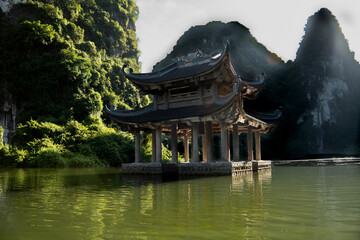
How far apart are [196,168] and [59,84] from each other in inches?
1296

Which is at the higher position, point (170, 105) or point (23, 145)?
point (170, 105)

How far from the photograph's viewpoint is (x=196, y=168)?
15266 mm

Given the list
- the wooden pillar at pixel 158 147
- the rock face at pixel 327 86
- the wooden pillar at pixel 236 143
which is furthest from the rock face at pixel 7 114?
the rock face at pixel 327 86

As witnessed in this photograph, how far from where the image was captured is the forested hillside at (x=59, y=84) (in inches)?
1170

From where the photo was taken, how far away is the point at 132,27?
72625 mm

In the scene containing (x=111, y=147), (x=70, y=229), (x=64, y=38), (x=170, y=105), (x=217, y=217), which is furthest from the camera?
(x=64, y=38)

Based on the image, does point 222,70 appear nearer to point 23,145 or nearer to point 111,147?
point 111,147

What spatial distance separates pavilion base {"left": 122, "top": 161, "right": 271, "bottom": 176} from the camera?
1449 centimetres

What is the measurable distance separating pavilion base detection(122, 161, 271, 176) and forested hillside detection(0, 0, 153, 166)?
11.5 meters

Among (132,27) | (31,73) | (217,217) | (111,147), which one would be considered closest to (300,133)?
(132,27)

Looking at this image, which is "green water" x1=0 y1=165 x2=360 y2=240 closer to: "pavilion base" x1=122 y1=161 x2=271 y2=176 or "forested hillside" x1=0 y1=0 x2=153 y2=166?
"pavilion base" x1=122 y1=161 x2=271 y2=176

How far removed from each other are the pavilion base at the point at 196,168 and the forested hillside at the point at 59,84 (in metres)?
11.5

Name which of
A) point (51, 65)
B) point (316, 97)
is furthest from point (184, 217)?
point (316, 97)

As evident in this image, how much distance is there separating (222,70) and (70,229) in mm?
13760
